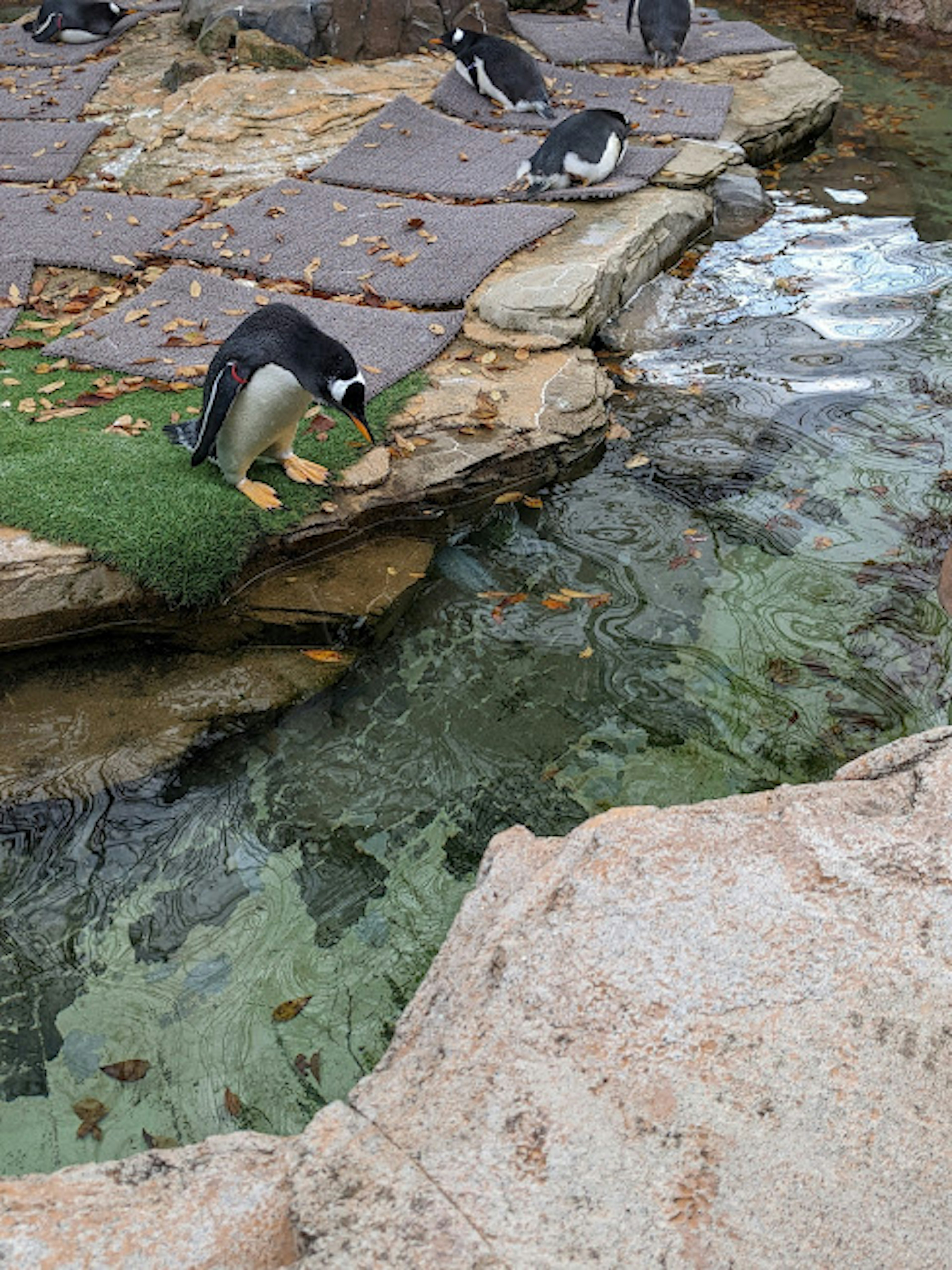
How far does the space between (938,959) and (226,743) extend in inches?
81.3

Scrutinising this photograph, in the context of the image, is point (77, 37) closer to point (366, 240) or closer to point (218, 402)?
point (366, 240)

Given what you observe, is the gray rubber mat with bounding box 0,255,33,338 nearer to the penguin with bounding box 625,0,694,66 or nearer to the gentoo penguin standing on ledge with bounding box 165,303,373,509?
the gentoo penguin standing on ledge with bounding box 165,303,373,509

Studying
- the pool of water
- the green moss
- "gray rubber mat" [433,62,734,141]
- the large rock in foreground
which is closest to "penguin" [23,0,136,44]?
"gray rubber mat" [433,62,734,141]

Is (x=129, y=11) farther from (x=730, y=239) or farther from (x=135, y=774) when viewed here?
(x=135, y=774)

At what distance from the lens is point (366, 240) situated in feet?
18.7

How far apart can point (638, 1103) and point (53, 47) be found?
8989mm

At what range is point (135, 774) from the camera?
130 inches

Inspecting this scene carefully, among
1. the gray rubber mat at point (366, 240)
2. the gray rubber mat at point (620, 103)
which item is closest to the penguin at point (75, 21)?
the gray rubber mat at point (620, 103)

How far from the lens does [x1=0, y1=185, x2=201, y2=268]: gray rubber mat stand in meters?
5.52

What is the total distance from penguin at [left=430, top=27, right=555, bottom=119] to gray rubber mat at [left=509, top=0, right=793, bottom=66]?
1172mm

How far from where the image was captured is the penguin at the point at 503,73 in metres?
7.25

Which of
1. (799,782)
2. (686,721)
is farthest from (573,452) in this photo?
(799,782)

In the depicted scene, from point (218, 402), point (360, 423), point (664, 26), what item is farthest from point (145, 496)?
point (664, 26)

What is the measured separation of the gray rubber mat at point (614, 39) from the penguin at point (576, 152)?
A: 99.4 inches
